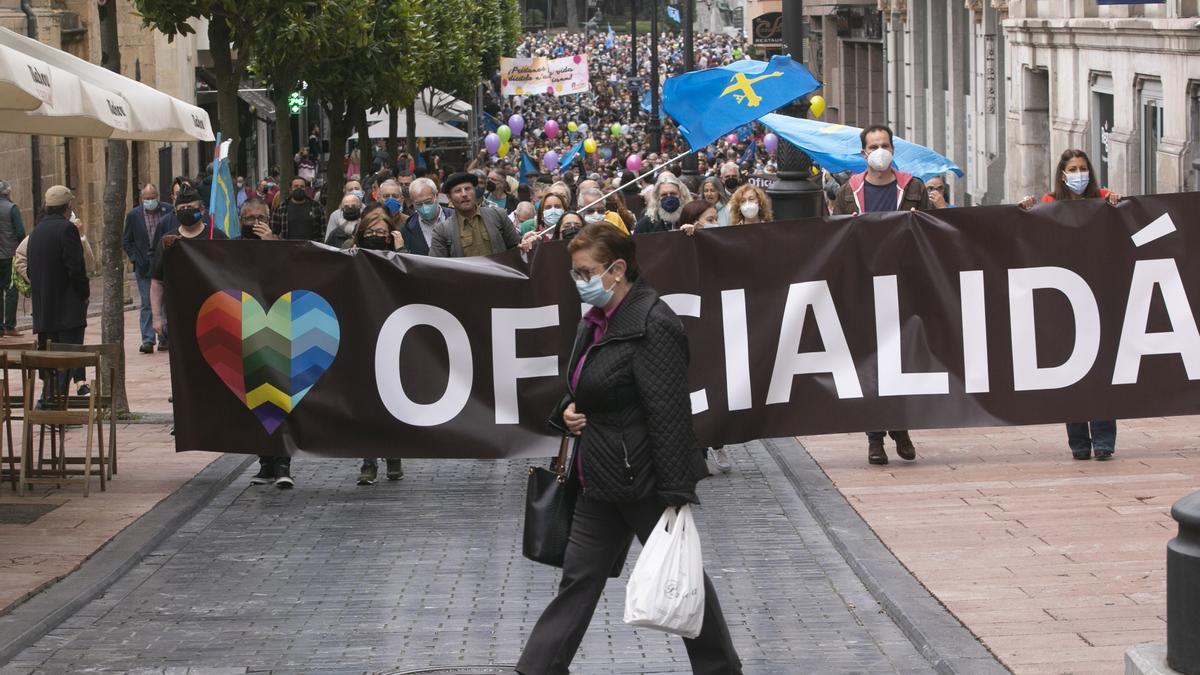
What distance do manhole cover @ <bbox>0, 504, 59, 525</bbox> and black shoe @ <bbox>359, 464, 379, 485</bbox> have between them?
71.1 inches

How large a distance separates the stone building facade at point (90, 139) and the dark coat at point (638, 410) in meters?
23.8

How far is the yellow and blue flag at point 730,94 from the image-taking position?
45.3 ft

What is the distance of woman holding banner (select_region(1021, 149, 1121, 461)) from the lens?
36.8 ft

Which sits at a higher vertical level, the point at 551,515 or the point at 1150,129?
the point at 1150,129

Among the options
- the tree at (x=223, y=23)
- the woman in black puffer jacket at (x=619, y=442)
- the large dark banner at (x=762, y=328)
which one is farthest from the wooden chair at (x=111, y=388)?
the woman in black puffer jacket at (x=619, y=442)

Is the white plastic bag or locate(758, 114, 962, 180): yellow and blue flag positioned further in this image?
locate(758, 114, 962, 180): yellow and blue flag

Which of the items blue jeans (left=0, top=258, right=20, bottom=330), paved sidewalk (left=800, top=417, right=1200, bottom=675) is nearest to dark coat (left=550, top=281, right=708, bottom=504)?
paved sidewalk (left=800, top=417, right=1200, bottom=675)

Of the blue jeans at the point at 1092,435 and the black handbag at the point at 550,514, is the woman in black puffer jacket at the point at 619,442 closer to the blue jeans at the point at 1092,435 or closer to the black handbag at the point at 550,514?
the black handbag at the point at 550,514

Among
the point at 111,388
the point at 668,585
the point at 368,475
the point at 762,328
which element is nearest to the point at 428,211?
the point at 368,475

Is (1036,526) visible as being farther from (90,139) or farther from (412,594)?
(90,139)

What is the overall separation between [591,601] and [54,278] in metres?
9.23

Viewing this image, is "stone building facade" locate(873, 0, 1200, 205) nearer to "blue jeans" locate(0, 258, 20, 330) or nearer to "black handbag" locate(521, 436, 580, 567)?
"blue jeans" locate(0, 258, 20, 330)

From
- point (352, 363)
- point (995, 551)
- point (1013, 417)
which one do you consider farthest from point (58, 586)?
point (1013, 417)

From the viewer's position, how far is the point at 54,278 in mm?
14570
